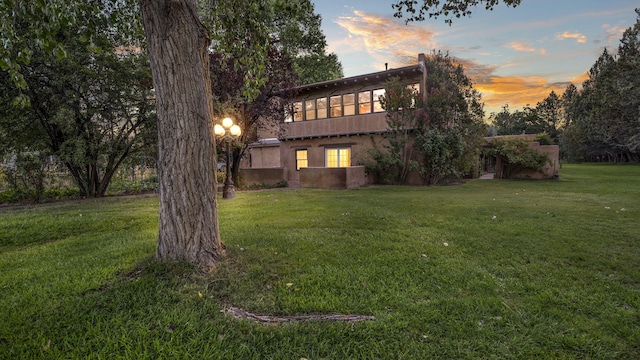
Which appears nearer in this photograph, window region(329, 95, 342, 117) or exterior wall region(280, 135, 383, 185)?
exterior wall region(280, 135, 383, 185)

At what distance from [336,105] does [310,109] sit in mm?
1707

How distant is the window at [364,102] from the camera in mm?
15391

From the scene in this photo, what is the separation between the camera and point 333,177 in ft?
40.7

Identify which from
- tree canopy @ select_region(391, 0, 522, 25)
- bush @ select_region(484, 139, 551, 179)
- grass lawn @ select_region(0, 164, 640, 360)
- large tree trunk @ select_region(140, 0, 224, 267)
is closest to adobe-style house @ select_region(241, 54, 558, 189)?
bush @ select_region(484, 139, 551, 179)

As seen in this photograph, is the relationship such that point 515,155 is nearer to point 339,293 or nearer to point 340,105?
point 340,105

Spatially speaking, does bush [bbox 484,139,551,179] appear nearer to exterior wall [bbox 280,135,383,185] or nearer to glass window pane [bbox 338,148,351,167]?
exterior wall [bbox 280,135,383,185]

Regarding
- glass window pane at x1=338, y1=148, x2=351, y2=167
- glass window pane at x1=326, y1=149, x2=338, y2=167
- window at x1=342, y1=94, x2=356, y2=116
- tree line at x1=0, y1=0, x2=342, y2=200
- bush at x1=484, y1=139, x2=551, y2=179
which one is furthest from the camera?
glass window pane at x1=326, y1=149, x2=338, y2=167

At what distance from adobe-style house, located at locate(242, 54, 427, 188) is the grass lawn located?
8387 millimetres

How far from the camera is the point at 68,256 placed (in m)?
4.00

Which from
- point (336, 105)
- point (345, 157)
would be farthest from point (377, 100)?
point (345, 157)

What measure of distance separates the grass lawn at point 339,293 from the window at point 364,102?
11.1 m

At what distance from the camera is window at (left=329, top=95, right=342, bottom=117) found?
53.5 ft

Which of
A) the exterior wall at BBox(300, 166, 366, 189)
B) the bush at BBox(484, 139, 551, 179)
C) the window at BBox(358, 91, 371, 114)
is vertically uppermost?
the window at BBox(358, 91, 371, 114)

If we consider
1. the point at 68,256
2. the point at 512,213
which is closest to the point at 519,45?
the point at 512,213
